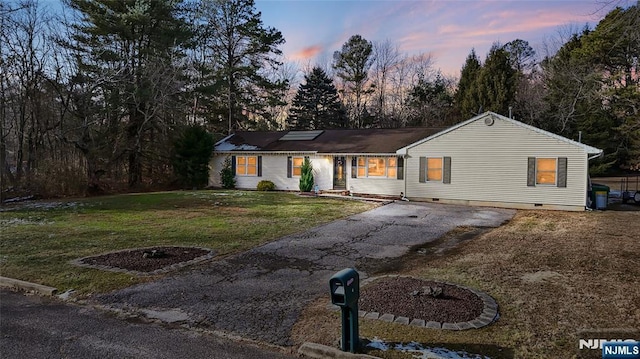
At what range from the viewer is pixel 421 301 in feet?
17.0

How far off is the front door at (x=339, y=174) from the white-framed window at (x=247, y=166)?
4.82 m

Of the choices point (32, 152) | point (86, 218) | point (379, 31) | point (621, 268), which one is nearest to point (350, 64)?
point (379, 31)

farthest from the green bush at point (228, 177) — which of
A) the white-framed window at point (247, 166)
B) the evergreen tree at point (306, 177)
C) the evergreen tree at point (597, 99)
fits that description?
the evergreen tree at point (597, 99)

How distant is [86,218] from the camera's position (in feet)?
42.4

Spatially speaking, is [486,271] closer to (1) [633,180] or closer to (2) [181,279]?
(2) [181,279]

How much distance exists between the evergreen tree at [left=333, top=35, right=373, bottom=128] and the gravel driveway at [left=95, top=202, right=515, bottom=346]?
28523 mm

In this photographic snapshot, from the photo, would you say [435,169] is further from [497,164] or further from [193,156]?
[193,156]

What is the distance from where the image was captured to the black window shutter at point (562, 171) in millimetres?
15133

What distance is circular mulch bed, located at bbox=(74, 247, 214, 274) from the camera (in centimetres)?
713

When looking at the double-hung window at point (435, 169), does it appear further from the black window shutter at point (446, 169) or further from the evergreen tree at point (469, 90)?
the evergreen tree at point (469, 90)

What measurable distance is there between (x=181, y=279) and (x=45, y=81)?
63.9ft

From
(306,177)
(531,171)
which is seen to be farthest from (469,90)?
(306,177)

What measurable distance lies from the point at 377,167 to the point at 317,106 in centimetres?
2010

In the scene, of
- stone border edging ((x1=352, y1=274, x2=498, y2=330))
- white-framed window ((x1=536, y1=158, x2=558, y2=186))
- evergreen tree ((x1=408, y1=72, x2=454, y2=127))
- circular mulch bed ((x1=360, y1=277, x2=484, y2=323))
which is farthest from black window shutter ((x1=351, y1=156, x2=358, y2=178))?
evergreen tree ((x1=408, y1=72, x2=454, y2=127))
